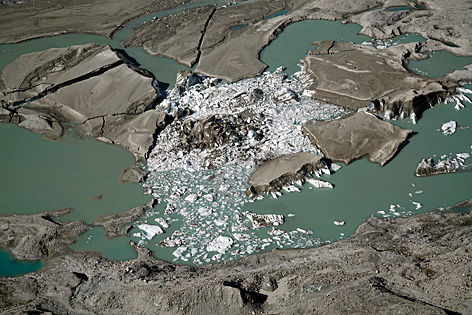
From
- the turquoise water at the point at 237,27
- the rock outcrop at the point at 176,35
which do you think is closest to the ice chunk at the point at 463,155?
the rock outcrop at the point at 176,35

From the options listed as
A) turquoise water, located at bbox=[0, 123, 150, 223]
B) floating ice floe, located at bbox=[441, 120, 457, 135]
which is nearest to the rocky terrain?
turquoise water, located at bbox=[0, 123, 150, 223]

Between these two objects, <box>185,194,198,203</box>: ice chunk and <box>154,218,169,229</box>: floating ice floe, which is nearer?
<box>154,218,169,229</box>: floating ice floe

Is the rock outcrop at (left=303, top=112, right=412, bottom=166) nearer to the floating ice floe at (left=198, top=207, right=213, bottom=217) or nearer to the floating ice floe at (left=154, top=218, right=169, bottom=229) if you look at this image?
the floating ice floe at (left=198, top=207, right=213, bottom=217)

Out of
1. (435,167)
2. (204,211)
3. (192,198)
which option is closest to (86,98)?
(192,198)

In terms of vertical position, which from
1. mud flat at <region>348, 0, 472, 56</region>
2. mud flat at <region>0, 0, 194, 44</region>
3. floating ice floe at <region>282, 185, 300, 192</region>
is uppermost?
mud flat at <region>0, 0, 194, 44</region>

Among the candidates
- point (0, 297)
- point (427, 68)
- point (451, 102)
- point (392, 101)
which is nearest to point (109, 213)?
point (0, 297)

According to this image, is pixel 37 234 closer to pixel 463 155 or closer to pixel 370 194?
pixel 370 194

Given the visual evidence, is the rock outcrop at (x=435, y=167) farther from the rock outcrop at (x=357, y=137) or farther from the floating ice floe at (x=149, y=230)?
the floating ice floe at (x=149, y=230)
